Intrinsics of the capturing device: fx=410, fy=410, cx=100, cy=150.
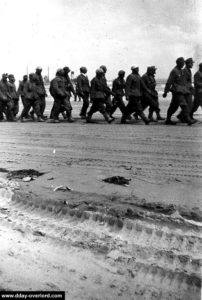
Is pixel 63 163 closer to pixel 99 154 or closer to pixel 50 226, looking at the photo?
pixel 99 154

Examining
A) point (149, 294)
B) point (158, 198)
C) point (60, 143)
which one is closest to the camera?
point (149, 294)

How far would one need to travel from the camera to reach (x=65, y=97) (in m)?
12.6

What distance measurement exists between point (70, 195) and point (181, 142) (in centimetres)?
390

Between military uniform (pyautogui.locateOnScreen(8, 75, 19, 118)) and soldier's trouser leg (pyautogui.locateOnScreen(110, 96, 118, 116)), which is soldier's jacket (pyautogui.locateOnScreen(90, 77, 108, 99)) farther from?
military uniform (pyautogui.locateOnScreen(8, 75, 19, 118))

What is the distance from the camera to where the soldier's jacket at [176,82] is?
10672 mm

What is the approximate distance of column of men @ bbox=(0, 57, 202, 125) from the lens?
10.8 metres

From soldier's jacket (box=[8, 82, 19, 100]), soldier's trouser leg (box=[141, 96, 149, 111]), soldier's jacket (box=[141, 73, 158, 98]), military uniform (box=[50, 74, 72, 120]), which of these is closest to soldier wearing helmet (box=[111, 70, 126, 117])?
soldier's trouser leg (box=[141, 96, 149, 111])

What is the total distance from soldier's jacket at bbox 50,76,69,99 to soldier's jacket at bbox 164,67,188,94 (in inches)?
133

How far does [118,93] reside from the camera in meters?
13.0

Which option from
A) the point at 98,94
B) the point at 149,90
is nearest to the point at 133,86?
the point at 149,90

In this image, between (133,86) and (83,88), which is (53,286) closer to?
(133,86)

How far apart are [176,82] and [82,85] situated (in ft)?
13.1

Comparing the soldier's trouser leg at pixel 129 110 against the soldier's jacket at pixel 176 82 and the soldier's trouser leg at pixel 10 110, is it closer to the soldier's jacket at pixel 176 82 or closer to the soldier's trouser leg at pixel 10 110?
the soldier's jacket at pixel 176 82

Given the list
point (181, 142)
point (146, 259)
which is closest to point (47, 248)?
point (146, 259)
